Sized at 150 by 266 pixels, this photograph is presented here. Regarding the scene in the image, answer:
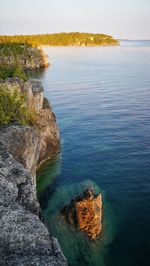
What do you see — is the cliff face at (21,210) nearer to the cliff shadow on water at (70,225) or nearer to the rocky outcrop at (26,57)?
the cliff shadow on water at (70,225)

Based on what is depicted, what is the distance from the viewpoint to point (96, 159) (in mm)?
62625

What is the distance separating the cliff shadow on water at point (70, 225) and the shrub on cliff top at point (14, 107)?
9.61 meters

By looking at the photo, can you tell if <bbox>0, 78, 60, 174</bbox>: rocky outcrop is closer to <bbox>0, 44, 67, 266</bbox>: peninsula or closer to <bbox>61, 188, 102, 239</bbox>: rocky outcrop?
<bbox>0, 44, 67, 266</bbox>: peninsula

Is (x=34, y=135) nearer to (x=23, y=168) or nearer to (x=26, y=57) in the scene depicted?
(x=23, y=168)

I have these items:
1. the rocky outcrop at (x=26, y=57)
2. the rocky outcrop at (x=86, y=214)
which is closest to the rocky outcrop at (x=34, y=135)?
the rocky outcrop at (x=86, y=214)

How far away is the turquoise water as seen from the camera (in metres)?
39.3

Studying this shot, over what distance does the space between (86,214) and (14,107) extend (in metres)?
21.5

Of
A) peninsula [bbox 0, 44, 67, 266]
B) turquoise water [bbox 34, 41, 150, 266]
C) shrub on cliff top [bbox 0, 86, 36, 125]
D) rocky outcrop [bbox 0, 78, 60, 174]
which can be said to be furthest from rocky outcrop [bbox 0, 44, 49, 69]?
shrub on cliff top [bbox 0, 86, 36, 125]

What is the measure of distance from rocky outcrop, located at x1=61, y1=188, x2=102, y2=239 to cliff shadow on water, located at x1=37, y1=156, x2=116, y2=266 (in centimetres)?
67

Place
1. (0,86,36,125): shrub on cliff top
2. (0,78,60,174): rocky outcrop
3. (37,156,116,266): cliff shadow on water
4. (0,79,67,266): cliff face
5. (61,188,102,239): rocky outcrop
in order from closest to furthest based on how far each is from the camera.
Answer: (0,79,67,266): cliff face
(37,156,116,266): cliff shadow on water
(61,188,102,239): rocky outcrop
(0,78,60,174): rocky outcrop
(0,86,36,125): shrub on cliff top

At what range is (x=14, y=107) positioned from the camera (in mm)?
54938

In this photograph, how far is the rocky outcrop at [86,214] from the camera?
136 ft

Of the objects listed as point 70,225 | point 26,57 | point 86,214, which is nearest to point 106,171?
point 86,214

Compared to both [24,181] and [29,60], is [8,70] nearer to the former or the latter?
[24,181]
